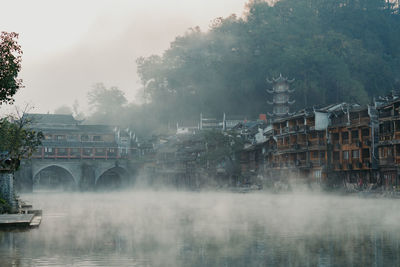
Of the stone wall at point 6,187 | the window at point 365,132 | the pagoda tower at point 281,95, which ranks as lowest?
the stone wall at point 6,187

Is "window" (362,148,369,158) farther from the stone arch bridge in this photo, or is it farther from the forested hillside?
the stone arch bridge

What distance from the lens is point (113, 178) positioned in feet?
379

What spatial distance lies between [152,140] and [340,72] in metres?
41.5

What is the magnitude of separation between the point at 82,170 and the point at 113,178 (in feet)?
36.2

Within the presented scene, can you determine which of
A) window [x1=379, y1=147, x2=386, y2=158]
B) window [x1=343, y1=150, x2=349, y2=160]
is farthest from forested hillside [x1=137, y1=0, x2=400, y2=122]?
window [x1=379, y1=147, x2=386, y2=158]

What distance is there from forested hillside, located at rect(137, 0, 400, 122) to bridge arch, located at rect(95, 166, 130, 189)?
20.3 m

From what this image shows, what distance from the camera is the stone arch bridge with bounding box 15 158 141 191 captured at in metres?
99.9

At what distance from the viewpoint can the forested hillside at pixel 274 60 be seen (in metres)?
115

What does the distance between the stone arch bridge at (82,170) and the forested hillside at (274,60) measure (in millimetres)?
21395

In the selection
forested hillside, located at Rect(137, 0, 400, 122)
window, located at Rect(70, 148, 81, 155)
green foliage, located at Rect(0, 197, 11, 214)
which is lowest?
green foliage, located at Rect(0, 197, 11, 214)

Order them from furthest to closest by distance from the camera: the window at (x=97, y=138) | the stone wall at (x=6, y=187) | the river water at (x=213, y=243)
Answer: the window at (x=97, y=138) < the stone wall at (x=6, y=187) < the river water at (x=213, y=243)

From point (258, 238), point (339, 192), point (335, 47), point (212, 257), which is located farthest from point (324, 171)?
point (335, 47)

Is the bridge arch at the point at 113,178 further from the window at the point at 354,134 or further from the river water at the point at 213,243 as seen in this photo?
the river water at the point at 213,243

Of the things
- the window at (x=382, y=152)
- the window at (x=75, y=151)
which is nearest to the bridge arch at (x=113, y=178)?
the window at (x=75, y=151)
